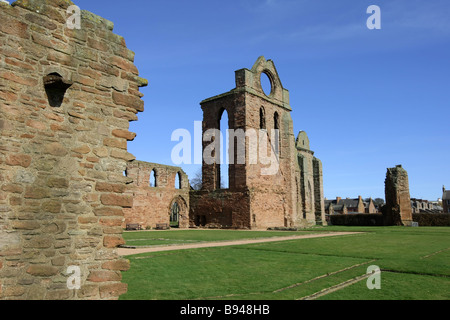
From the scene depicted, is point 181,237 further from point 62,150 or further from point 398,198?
point 398,198

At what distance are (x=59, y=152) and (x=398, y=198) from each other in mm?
28248

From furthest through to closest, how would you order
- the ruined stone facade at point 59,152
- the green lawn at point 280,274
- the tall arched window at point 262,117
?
the tall arched window at point 262,117 → the green lawn at point 280,274 → the ruined stone facade at point 59,152

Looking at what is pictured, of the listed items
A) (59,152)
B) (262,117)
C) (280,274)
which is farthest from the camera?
(262,117)

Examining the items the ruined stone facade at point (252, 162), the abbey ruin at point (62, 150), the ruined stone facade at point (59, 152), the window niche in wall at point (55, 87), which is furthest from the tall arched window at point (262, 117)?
the window niche in wall at point (55, 87)

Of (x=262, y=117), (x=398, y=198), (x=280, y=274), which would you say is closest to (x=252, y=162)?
(x=262, y=117)

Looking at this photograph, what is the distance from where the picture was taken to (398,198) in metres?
27.0

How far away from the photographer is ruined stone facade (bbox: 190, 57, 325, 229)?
2350 cm

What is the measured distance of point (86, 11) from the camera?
4875 millimetres

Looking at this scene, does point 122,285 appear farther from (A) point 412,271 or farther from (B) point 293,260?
(A) point 412,271

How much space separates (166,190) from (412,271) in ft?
74.3

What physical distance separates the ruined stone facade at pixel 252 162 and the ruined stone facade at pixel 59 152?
18472 millimetres

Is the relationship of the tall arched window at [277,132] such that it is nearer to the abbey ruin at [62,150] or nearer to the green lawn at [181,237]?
the green lawn at [181,237]

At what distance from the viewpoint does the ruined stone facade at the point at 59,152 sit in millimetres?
3965
